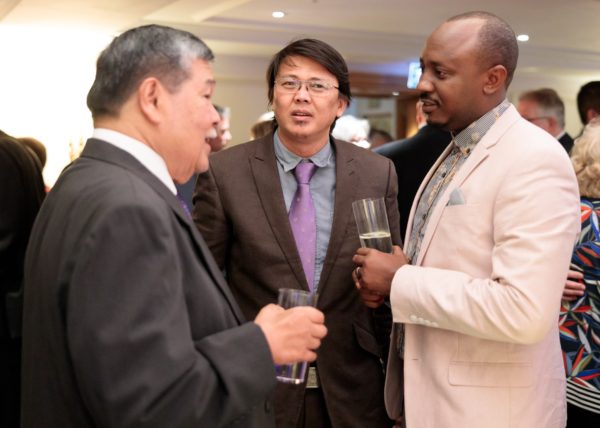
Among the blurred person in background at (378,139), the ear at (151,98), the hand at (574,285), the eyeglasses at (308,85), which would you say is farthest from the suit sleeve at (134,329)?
the blurred person in background at (378,139)

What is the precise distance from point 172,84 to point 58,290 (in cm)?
44

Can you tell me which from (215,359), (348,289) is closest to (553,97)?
(348,289)

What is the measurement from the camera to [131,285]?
1169mm

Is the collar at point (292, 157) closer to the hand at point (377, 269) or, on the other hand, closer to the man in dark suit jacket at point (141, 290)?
the hand at point (377, 269)

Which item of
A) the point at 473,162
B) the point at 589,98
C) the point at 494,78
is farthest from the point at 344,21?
the point at 473,162

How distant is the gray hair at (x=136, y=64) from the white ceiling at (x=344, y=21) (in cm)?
504

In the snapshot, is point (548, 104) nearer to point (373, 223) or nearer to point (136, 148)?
point (373, 223)

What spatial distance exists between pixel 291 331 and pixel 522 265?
1.85ft

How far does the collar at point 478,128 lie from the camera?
1878 millimetres

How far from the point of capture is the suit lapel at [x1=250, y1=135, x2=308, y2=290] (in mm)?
2156

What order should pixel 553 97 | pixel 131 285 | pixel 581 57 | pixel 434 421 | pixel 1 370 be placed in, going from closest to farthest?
pixel 131 285 < pixel 434 421 < pixel 1 370 < pixel 553 97 < pixel 581 57

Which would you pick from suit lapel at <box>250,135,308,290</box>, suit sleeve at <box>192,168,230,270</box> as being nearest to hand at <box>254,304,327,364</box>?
suit lapel at <box>250,135,308,290</box>

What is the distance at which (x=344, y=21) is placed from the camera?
29.1 ft

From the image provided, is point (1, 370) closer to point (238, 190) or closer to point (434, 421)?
point (238, 190)
